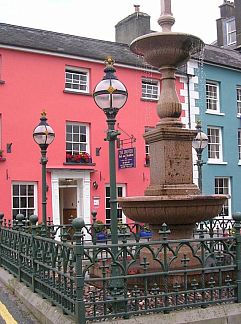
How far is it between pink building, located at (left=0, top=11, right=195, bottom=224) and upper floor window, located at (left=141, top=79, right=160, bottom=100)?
69mm

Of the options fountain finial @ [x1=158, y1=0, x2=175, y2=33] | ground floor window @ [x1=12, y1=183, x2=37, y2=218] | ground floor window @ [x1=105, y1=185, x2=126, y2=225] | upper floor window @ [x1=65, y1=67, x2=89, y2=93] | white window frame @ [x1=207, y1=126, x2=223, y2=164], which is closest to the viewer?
fountain finial @ [x1=158, y1=0, x2=175, y2=33]

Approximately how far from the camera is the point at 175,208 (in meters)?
7.05

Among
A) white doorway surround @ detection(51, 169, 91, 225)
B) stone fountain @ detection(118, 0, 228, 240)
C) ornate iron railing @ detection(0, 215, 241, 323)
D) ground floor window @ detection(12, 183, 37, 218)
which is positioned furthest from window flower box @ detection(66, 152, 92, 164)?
ornate iron railing @ detection(0, 215, 241, 323)

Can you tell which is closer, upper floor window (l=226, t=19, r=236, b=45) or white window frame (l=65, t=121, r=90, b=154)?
white window frame (l=65, t=121, r=90, b=154)

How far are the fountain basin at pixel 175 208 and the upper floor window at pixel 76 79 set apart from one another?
13.6 metres

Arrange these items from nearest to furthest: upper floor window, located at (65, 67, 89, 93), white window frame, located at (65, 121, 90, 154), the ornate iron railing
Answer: the ornate iron railing
white window frame, located at (65, 121, 90, 154)
upper floor window, located at (65, 67, 89, 93)

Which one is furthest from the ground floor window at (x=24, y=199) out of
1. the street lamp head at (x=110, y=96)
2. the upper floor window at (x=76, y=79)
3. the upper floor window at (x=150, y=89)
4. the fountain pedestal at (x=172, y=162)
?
the street lamp head at (x=110, y=96)

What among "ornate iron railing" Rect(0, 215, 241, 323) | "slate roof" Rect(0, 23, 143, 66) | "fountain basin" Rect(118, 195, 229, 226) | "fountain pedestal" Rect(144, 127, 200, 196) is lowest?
"ornate iron railing" Rect(0, 215, 241, 323)

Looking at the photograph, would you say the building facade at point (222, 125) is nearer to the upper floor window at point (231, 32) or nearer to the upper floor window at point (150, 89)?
the upper floor window at point (150, 89)

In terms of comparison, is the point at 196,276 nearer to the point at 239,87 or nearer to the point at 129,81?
the point at 129,81

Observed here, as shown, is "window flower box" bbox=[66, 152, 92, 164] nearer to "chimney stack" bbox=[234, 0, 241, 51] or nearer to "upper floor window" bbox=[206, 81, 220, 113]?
"upper floor window" bbox=[206, 81, 220, 113]

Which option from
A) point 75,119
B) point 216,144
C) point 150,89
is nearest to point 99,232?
point 75,119

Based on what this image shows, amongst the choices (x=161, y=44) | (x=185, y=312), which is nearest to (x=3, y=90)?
(x=161, y=44)

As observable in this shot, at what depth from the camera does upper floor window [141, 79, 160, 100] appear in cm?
2230
